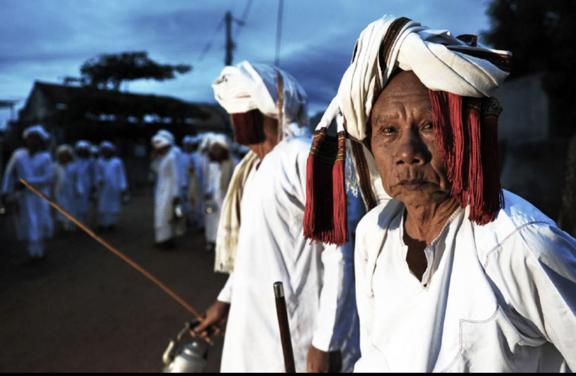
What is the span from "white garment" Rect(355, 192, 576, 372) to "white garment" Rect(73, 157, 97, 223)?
1412 cm

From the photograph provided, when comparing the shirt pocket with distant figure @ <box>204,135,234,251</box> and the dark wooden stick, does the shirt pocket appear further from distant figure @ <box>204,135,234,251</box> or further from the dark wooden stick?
distant figure @ <box>204,135,234,251</box>

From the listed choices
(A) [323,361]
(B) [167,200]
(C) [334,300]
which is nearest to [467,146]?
(C) [334,300]

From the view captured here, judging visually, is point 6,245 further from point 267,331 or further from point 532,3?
point 532,3

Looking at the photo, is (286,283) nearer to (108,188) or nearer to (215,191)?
(215,191)

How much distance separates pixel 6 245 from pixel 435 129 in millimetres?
12249

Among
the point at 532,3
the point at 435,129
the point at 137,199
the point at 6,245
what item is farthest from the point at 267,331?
the point at 137,199

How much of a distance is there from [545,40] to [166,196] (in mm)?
10462

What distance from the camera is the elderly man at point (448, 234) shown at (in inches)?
48.1

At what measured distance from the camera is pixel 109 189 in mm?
14062

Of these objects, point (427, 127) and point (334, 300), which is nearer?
point (427, 127)

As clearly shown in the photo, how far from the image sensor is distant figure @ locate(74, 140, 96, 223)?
14.4 m

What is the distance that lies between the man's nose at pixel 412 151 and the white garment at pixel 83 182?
46.2 ft

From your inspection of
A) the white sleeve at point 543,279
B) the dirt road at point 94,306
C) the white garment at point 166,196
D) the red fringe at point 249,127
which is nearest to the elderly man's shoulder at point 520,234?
the white sleeve at point 543,279

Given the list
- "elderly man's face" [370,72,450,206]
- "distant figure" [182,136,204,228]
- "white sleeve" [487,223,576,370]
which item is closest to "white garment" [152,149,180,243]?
"distant figure" [182,136,204,228]
